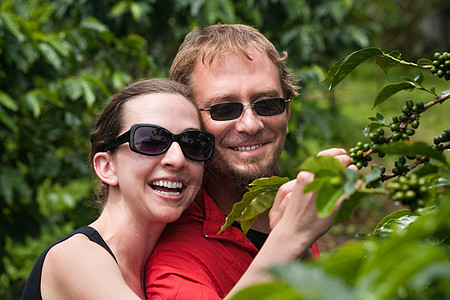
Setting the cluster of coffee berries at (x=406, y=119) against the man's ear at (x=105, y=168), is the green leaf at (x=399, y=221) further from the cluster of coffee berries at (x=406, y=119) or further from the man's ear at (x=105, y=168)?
the man's ear at (x=105, y=168)

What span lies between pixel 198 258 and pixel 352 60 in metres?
0.84

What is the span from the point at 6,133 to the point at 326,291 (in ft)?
10.2

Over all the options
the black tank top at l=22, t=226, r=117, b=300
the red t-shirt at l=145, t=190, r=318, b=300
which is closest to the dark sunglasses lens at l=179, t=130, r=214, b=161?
the red t-shirt at l=145, t=190, r=318, b=300

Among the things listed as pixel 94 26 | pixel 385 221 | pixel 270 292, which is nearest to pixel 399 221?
pixel 385 221

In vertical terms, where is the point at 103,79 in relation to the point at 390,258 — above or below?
below

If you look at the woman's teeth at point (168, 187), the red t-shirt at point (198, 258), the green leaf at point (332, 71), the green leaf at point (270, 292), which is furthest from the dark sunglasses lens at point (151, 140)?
the green leaf at point (270, 292)

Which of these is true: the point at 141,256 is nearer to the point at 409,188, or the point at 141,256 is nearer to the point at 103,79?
the point at 409,188

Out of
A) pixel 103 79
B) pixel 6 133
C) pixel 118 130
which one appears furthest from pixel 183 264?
pixel 103 79

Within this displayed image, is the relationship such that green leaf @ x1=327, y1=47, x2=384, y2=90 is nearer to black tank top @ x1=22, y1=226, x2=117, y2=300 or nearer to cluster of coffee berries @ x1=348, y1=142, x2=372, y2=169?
cluster of coffee berries @ x1=348, y1=142, x2=372, y2=169

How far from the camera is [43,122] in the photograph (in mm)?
3900

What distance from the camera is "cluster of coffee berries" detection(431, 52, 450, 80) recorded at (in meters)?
1.27

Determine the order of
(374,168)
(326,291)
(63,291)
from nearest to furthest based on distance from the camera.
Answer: (326,291)
(374,168)
(63,291)

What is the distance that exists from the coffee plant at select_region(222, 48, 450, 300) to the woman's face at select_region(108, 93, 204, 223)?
15.9 inches

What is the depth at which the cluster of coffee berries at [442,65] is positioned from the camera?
1265 millimetres
